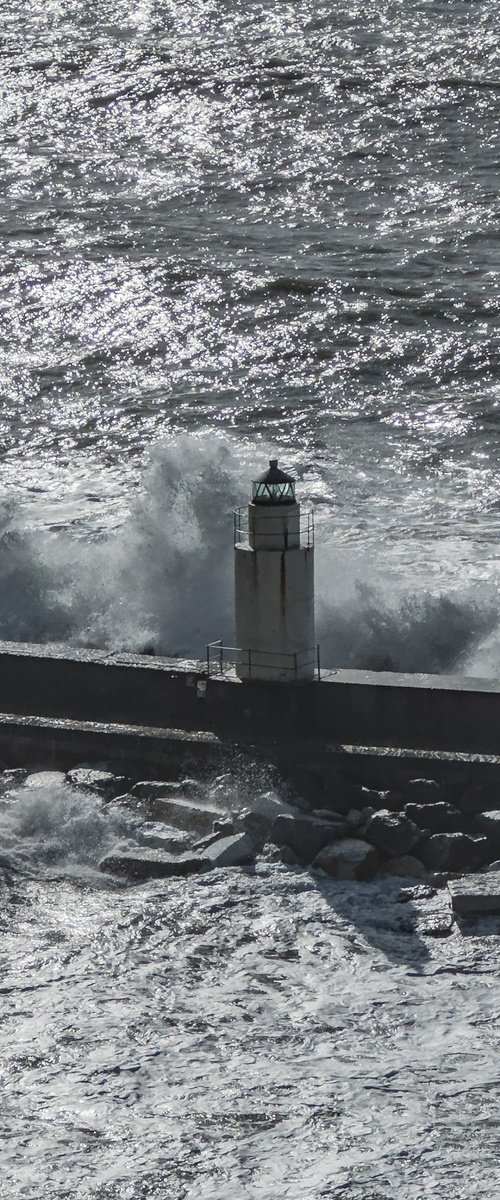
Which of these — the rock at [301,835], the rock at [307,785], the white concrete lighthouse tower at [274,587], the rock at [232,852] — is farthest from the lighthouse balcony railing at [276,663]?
the rock at [232,852]

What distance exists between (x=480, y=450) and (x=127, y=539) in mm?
3976

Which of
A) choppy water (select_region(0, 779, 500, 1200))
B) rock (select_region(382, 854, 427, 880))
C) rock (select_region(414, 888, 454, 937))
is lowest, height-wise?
choppy water (select_region(0, 779, 500, 1200))

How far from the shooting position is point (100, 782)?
908 cm

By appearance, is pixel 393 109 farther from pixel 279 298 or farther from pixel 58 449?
pixel 58 449

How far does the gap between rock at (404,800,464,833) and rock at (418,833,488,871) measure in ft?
0.86

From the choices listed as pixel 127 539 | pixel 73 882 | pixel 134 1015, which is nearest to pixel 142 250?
pixel 127 539

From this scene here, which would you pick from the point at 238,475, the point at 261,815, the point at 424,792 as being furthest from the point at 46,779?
the point at 238,475

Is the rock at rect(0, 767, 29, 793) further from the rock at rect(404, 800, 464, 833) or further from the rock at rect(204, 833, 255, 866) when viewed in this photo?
the rock at rect(404, 800, 464, 833)

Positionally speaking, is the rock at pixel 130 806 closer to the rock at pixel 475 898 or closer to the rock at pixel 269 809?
the rock at pixel 269 809

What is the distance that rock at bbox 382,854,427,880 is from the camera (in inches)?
314

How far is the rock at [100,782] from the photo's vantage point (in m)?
9.04

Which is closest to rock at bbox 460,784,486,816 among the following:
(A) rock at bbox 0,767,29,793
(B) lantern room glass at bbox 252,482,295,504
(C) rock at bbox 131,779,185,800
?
(C) rock at bbox 131,779,185,800

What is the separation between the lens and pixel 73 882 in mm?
8133

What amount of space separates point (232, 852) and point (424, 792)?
42.6 inches
